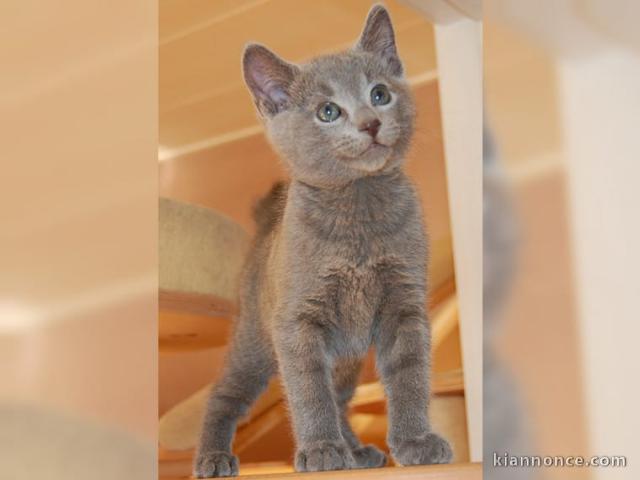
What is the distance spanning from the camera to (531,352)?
1.57ft

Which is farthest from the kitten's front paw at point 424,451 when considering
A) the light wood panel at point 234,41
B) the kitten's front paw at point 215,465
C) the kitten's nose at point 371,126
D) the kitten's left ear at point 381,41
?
the light wood panel at point 234,41

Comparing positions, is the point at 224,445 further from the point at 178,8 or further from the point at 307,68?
the point at 178,8

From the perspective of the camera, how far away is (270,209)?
1.10 meters

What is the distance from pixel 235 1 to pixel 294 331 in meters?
0.65

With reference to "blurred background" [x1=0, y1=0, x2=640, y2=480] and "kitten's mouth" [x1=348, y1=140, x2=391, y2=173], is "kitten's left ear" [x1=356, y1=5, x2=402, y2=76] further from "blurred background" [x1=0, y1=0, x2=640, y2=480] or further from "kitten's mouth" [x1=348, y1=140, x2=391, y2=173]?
"blurred background" [x1=0, y1=0, x2=640, y2=480]

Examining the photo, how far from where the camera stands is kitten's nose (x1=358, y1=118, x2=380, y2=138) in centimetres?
85

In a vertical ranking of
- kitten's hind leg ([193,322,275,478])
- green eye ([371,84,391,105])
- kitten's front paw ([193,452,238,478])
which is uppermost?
green eye ([371,84,391,105])

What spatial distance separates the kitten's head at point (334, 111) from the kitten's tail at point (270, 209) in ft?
0.38

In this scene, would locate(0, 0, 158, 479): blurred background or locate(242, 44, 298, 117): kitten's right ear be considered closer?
locate(0, 0, 158, 479): blurred background

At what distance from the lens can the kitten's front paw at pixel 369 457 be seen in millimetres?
892

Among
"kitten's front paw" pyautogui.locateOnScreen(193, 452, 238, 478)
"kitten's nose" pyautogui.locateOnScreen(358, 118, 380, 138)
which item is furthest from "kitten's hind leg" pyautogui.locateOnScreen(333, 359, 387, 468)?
"kitten's nose" pyautogui.locateOnScreen(358, 118, 380, 138)

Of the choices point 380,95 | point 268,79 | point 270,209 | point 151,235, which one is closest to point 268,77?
point 268,79

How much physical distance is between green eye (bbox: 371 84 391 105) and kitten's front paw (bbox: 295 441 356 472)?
1.25ft

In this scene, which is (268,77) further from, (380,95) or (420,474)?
(420,474)
